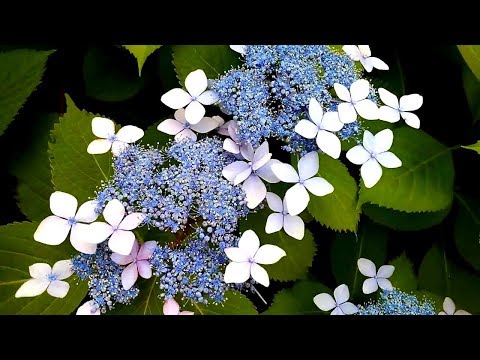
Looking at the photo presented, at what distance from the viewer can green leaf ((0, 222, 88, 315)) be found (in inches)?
40.3

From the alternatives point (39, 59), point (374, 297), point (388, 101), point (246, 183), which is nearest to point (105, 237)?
point (246, 183)

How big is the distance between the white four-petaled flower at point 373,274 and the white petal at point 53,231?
71 centimetres

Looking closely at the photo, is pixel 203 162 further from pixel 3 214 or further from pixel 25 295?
pixel 3 214

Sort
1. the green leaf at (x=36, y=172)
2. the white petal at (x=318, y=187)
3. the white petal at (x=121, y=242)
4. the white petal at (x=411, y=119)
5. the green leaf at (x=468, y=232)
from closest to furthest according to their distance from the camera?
1. the white petal at (x=121, y=242)
2. the white petal at (x=318, y=187)
3. the white petal at (x=411, y=119)
4. the green leaf at (x=36, y=172)
5. the green leaf at (x=468, y=232)

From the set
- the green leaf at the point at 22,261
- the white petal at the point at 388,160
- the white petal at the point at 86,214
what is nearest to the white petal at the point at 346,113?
the white petal at the point at 388,160

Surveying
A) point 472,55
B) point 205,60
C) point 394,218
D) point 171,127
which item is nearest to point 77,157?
point 171,127

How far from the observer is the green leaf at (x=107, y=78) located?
4.10ft

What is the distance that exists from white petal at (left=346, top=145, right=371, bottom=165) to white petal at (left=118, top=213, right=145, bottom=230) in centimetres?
39

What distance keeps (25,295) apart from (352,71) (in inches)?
28.2

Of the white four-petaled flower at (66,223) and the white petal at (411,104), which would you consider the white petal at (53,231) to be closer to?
the white four-petaled flower at (66,223)

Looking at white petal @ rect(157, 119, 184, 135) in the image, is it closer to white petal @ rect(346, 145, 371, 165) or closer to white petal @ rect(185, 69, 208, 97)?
white petal @ rect(185, 69, 208, 97)

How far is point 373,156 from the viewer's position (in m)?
1.01

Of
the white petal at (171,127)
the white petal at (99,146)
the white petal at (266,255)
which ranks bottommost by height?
the white petal at (266,255)

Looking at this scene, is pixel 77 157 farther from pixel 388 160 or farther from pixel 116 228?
pixel 388 160
